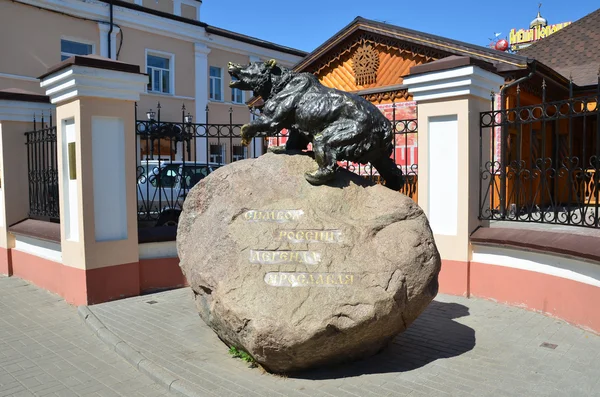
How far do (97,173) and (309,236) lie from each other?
341 cm

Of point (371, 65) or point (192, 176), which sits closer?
point (192, 176)

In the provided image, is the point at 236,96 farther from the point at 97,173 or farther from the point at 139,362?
the point at 139,362

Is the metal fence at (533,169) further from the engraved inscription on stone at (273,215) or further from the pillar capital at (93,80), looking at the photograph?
the pillar capital at (93,80)

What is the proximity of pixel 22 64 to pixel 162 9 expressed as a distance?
630 cm

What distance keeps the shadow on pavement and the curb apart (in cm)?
81

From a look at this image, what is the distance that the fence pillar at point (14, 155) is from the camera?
7.53m

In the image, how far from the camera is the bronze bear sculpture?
4.52 metres

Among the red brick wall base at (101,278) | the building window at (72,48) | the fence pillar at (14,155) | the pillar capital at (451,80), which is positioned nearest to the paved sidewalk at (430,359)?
the red brick wall base at (101,278)

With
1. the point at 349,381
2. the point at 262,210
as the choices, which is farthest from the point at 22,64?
the point at 349,381

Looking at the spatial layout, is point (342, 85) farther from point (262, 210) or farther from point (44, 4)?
point (44, 4)

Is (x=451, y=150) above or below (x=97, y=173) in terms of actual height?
above

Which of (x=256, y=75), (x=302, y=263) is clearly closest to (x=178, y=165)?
(x=256, y=75)

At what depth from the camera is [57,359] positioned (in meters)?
4.53

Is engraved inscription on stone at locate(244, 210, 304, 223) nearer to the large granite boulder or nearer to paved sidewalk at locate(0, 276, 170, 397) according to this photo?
the large granite boulder
